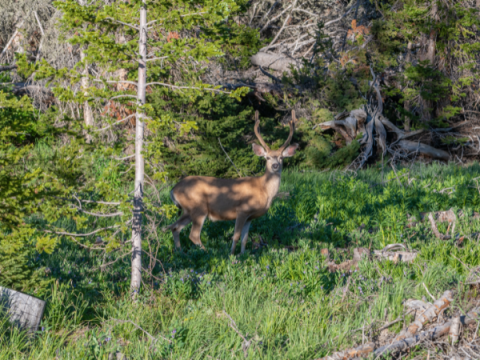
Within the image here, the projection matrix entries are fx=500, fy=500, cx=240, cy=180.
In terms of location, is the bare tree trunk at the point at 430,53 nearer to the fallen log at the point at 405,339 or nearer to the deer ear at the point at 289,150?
the deer ear at the point at 289,150

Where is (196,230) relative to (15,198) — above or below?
below

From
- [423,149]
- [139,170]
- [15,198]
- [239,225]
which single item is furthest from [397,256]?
[423,149]

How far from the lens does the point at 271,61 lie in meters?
16.0

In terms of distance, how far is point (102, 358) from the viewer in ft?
12.2

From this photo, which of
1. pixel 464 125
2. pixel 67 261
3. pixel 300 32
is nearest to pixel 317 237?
pixel 67 261

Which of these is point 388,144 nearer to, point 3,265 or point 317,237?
point 317,237

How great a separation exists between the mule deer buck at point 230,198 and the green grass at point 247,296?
35 cm

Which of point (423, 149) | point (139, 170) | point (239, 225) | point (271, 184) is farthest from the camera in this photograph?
point (423, 149)

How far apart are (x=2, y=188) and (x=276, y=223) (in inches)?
201

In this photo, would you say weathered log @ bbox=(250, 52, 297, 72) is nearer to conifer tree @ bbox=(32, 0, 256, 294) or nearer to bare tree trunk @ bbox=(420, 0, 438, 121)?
bare tree trunk @ bbox=(420, 0, 438, 121)

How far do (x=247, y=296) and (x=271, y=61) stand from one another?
12118 millimetres

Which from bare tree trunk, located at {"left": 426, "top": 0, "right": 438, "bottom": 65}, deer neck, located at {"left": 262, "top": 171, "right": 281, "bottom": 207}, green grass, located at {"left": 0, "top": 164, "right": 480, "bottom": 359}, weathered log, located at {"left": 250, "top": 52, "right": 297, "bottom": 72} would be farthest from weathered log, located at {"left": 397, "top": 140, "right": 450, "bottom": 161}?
deer neck, located at {"left": 262, "top": 171, "right": 281, "bottom": 207}

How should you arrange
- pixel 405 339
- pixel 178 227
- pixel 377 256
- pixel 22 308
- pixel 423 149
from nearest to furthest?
pixel 405 339, pixel 22 308, pixel 377 256, pixel 178 227, pixel 423 149

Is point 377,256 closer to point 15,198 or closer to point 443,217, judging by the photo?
point 443,217
